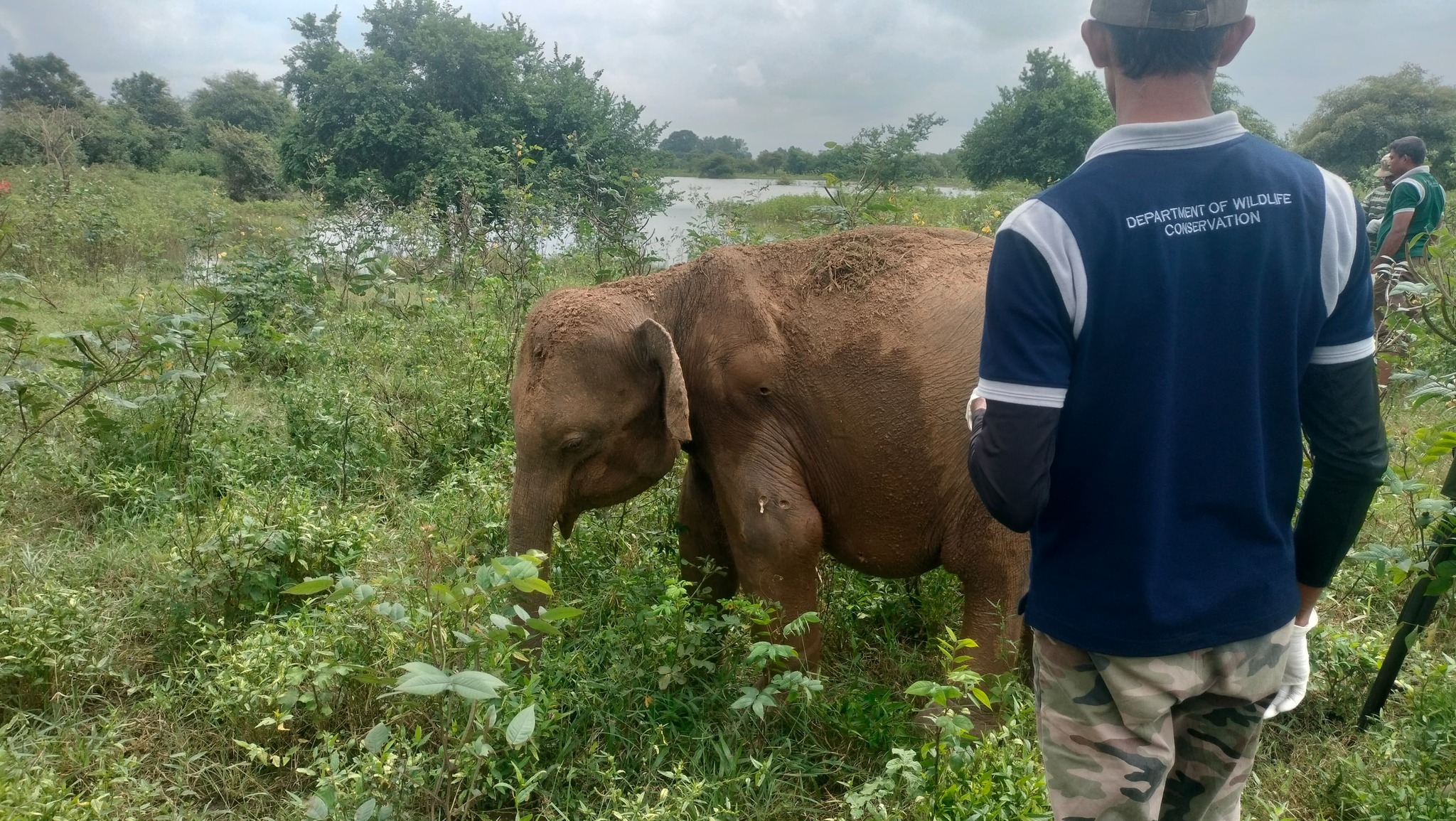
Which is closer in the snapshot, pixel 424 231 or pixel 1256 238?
pixel 1256 238

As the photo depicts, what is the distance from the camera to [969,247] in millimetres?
3734

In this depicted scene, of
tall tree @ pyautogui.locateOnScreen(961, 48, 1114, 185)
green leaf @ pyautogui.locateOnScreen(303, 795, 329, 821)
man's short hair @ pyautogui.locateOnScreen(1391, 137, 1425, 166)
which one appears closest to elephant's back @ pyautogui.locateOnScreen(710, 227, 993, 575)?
green leaf @ pyautogui.locateOnScreen(303, 795, 329, 821)

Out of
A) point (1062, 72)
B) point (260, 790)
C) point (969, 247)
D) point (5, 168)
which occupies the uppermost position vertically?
point (1062, 72)

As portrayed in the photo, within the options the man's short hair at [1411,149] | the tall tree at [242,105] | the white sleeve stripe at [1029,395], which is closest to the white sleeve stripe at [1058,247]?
the white sleeve stripe at [1029,395]

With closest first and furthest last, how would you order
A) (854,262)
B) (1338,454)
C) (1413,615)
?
(1338,454), (1413,615), (854,262)

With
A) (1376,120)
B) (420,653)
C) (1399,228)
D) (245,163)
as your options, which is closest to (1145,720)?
(420,653)

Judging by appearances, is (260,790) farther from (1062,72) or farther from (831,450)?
(1062,72)

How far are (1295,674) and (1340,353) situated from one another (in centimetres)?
80

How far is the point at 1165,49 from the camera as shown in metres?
1.55

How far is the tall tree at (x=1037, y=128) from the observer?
25.3 meters

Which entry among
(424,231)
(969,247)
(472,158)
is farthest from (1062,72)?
(969,247)

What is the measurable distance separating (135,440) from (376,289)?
363 centimetres

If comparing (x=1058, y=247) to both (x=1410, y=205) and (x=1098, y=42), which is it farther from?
(x=1410, y=205)

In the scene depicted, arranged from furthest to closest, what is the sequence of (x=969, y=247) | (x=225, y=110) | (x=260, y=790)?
1. (x=225, y=110)
2. (x=969, y=247)
3. (x=260, y=790)
